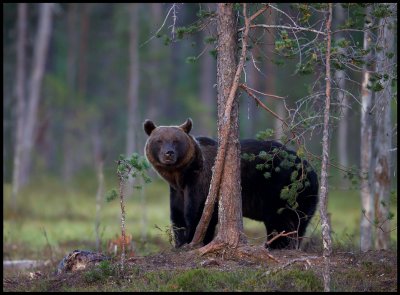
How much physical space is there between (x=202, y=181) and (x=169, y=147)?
0.65 metres

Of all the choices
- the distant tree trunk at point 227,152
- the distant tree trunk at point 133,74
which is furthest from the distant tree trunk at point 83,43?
the distant tree trunk at point 227,152

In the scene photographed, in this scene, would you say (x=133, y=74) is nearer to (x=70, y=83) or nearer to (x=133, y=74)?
(x=133, y=74)

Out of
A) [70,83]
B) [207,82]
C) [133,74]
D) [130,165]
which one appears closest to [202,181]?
[130,165]

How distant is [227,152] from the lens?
9.96m

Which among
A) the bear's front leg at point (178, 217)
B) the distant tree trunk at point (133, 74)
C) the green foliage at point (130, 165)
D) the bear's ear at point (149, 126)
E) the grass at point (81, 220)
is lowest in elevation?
the grass at point (81, 220)

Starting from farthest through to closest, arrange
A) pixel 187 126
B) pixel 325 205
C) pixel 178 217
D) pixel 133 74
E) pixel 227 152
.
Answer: pixel 133 74 → pixel 187 126 → pixel 178 217 → pixel 227 152 → pixel 325 205

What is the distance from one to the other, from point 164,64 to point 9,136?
8374mm

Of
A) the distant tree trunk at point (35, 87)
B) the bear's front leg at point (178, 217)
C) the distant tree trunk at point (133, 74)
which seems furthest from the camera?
the distant tree trunk at point (133, 74)

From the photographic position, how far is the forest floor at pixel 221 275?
Result: 8742 millimetres

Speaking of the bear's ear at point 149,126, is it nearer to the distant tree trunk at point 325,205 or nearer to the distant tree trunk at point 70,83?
the distant tree trunk at point 325,205

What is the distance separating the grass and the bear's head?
7.57ft

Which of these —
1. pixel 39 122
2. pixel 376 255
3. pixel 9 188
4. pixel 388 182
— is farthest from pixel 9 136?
pixel 376 255

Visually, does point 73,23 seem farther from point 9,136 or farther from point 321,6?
point 321,6

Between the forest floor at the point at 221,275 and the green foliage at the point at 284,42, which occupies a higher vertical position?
the green foliage at the point at 284,42
